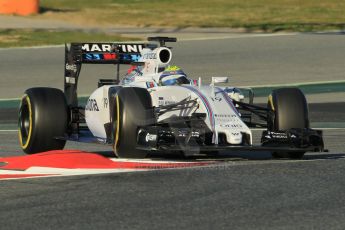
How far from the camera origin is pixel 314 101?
2017 centimetres

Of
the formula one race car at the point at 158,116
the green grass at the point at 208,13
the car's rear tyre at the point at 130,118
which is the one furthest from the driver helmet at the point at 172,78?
the green grass at the point at 208,13

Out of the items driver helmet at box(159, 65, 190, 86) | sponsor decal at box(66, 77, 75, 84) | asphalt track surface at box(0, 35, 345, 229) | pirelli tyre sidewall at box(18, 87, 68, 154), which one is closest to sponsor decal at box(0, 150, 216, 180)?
asphalt track surface at box(0, 35, 345, 229)

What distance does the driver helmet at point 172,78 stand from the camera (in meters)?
12.2

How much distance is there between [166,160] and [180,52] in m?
16.4

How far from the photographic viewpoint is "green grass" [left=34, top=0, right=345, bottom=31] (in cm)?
3350

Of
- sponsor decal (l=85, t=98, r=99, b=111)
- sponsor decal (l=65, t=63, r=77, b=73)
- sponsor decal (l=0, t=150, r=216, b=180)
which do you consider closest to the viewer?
sponsor decal (l=0, t=150, r=216, b=180)

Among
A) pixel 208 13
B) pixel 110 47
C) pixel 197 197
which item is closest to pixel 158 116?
pixel 110 47

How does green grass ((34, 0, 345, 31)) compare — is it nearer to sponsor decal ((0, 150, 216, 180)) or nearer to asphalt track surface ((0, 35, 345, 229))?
asphalt track surface ((0, 35, 345, 229))

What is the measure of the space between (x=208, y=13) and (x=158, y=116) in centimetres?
2516

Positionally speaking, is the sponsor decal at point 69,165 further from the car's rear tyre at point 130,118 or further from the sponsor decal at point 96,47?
the sponsor decal at point 96,47

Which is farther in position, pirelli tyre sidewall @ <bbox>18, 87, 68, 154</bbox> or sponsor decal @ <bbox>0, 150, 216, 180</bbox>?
pirelli tyre sidewall @ <bbox>18, 87, 68, 154</bbox>

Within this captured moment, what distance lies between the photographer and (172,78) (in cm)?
1227

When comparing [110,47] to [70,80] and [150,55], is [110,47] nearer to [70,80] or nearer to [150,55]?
[70,80]

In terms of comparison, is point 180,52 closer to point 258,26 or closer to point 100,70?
point 100,70
